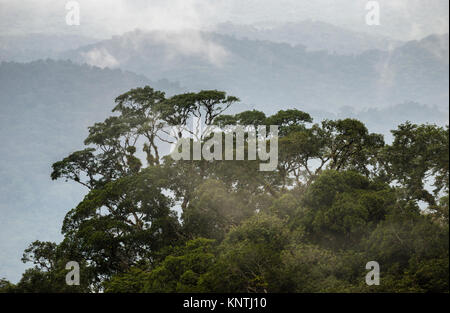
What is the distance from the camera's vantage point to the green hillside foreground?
16312mm

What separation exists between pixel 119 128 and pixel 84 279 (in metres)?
12.9

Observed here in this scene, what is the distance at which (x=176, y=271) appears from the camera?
17.4 meters

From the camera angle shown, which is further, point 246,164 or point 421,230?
point 246,164

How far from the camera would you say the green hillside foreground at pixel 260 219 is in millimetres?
16312

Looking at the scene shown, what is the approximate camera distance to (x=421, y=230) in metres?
16.5

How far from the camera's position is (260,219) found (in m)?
19.1

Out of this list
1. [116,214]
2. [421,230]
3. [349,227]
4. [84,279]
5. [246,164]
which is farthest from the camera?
[116,214]

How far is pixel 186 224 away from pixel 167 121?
967 centimetres
